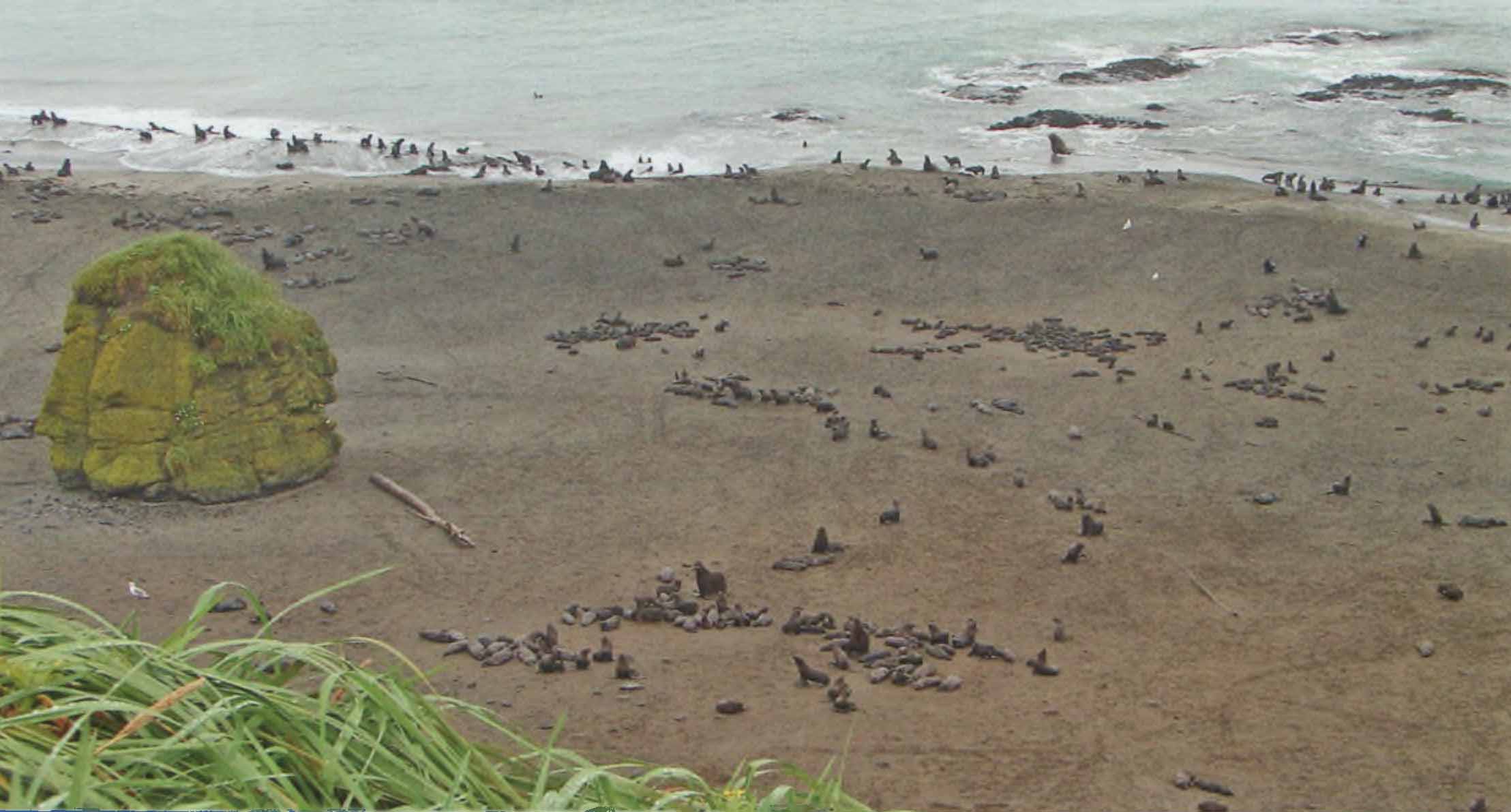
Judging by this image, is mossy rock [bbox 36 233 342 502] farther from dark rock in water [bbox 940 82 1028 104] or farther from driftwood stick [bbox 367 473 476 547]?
A: dark rock in water [bbox 940 82 1028 104]

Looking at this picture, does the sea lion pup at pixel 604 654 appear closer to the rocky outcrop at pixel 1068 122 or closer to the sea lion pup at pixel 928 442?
the sea lion pup at pixel 928 442

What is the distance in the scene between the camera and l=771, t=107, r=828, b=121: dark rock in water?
1364 inches

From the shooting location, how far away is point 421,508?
13.6m

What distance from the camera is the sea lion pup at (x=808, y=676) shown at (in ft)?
33.8

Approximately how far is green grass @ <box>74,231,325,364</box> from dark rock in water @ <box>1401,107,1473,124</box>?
26.3 m

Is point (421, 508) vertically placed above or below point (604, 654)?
above

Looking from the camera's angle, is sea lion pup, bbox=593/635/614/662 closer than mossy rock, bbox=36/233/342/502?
Yes

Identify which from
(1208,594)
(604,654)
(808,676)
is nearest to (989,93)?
(1208,594)

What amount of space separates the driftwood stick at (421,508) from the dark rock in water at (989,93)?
80.4 feet

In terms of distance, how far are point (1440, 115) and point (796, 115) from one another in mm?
13132

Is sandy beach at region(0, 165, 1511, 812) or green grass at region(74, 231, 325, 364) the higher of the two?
green grass at region(74, 231, 325, 364)

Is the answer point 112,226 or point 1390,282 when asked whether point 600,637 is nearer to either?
point 1390,282

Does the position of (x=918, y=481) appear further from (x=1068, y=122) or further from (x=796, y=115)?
(x=796, y=115)

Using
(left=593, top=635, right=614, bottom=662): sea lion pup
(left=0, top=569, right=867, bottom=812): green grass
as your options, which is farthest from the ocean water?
(left=0, top=569, right=867, bottom=812): green grass
